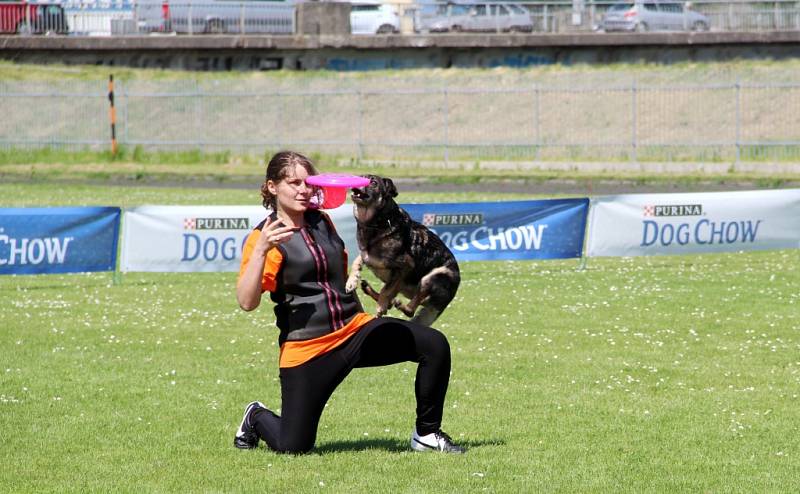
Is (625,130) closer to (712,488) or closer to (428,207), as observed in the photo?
(428,207)

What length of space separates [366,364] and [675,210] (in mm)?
10836

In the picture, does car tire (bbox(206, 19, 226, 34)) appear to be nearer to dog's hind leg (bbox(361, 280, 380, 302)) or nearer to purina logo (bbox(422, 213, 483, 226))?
purina logo (bbox(422, 213, 483, 226))

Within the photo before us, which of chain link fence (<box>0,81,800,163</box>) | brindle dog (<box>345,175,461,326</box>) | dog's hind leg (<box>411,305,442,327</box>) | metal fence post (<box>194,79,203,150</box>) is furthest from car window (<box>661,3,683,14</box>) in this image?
dog's hind leg (<box>411,305,442,327</box>)

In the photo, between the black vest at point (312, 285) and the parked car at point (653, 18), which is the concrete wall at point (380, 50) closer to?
the parked car at point (653, 18)

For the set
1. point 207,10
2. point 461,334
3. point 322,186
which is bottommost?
point 461,334

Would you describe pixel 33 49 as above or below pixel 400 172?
above

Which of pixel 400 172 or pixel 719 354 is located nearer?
pixel 719 354

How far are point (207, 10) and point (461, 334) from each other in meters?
34.7

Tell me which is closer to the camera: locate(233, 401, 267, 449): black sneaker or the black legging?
the black legging

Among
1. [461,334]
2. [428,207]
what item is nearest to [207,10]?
[428,207]

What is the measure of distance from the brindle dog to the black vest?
2.29 ft

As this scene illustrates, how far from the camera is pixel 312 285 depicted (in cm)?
673

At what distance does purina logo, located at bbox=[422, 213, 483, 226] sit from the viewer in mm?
15828

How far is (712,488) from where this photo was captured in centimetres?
649
